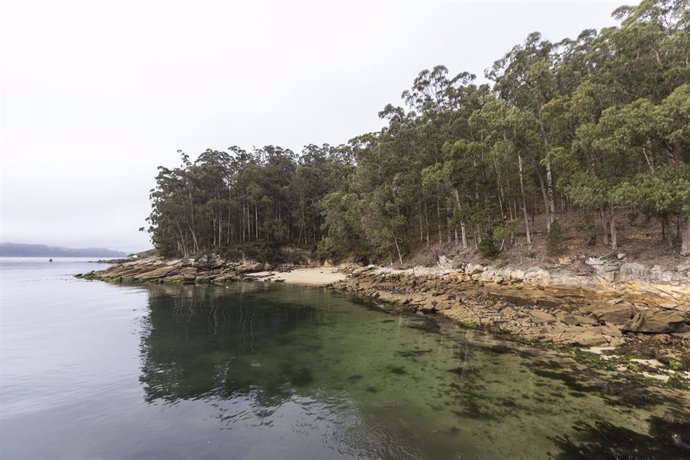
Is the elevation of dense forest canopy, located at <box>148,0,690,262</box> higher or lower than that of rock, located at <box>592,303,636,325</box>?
higher

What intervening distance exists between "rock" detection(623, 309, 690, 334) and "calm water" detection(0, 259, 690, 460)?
5.18 m

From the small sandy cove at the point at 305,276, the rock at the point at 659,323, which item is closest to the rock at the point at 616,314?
the rock at the point at 659,323

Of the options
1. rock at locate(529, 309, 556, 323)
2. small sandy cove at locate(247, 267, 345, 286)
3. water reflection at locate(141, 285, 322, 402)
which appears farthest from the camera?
small sandy cove at locate(247, 267, 345, 286)

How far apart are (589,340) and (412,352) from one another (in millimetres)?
7356

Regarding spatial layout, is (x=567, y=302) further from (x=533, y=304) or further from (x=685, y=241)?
(x=685, y=241)

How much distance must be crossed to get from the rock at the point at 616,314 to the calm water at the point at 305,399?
5.52 m

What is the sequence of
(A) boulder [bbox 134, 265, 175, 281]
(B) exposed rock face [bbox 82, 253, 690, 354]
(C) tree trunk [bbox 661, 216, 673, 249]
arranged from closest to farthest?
(B) exposed rock face [bbox 82, 253, 690, 354] → (C) tree trunk [bbox 661, 216, 673, 249] → (A) boulder [bbox 134, 265, 175, 281]

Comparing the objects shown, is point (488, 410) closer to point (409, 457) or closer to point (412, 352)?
point (409, 457)

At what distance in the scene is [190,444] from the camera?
22.4 feet

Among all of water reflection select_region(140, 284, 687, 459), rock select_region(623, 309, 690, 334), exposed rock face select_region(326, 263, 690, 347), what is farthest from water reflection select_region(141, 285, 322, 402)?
rock select_region(623, 309, 690, 334)

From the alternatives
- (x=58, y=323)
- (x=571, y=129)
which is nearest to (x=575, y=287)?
(x=571, y=129)

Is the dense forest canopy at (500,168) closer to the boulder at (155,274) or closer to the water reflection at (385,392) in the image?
the boulder at (155,274)

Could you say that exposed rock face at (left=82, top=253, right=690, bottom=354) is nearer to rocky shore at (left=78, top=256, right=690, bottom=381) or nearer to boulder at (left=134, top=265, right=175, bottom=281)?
rocky shore at (left=78, top=256, right=690, bottom=381)

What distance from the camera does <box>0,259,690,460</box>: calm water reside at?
6621 millimetres
